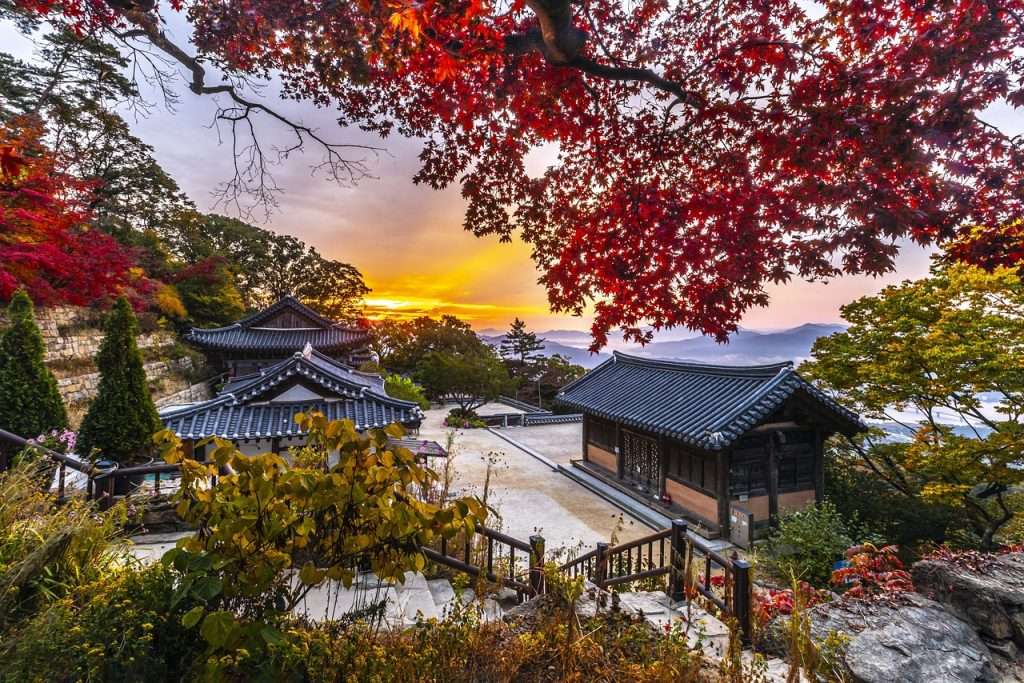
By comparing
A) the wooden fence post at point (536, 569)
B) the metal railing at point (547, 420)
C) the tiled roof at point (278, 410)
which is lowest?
the metal railing at point (547, 420)

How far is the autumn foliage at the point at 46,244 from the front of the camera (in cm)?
1166

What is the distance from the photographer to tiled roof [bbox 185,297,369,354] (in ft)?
66.6

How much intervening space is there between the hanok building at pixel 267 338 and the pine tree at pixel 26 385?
12672 mm

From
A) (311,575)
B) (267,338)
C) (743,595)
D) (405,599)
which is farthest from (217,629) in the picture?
(267,338)

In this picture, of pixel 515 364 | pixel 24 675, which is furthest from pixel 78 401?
pixel 515 364

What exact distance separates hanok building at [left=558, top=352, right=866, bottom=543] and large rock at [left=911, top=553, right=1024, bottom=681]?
4.29m

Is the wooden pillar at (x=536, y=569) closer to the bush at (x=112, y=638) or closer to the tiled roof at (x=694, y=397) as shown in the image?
the bush at (x=112, y=638)

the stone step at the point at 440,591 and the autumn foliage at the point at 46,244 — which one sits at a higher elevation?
the autumn foliage at the point at 46,244

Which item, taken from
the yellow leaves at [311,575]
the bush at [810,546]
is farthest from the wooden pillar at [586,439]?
the yellow leaves at [311,575]

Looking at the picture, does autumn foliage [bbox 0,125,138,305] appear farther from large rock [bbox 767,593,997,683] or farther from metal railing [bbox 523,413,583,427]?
metal railing [bbox 523,413,583,427]

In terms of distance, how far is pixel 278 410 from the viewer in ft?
31.1

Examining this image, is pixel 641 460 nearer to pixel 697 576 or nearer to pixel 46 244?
pixel 697 576

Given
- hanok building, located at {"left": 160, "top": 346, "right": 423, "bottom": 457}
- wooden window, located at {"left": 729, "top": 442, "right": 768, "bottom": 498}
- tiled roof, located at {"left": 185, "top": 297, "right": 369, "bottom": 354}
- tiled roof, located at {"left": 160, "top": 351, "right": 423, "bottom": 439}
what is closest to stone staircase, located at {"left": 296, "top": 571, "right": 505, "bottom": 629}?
tiled roof, located at {"left": 160, "top": 351, "right": 423, "bottom": 439}

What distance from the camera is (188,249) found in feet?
95.2
